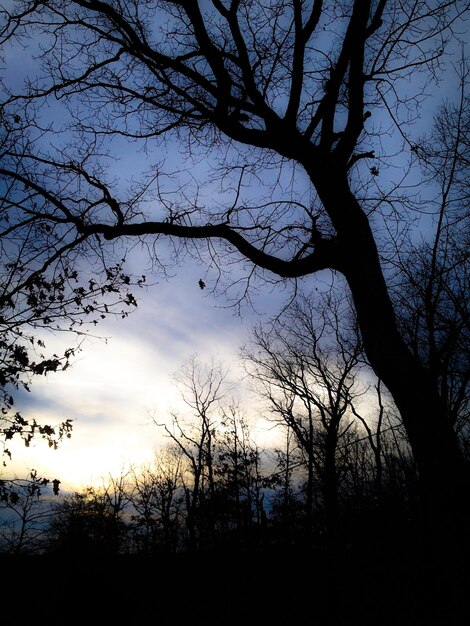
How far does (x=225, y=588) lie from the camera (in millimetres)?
7590

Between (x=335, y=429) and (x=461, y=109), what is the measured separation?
1620 cm

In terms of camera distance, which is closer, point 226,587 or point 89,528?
point 226,587

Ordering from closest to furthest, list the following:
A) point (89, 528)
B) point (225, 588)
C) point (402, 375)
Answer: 1. point (402, 375)
2. point (225, 588)
3. point (89, 528)

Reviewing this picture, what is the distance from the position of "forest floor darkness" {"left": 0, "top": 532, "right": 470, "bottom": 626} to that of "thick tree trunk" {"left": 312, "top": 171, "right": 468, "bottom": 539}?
1.24 m

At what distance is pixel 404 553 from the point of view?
257 inches

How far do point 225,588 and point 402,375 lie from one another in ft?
24.0

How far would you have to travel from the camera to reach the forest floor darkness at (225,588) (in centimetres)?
532

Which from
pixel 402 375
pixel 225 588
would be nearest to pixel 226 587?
pixel 225 588

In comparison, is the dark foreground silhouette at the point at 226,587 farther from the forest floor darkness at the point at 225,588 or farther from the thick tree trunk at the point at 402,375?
the thick tree trunk at the point at 402,375

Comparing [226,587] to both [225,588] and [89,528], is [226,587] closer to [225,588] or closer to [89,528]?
[225,588]

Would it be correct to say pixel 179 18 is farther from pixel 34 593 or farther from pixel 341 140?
pixel 34 593

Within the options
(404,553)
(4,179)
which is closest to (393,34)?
(4,179)

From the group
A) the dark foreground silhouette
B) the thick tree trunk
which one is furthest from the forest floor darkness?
the thick tree trunk

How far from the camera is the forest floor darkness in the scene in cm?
532
